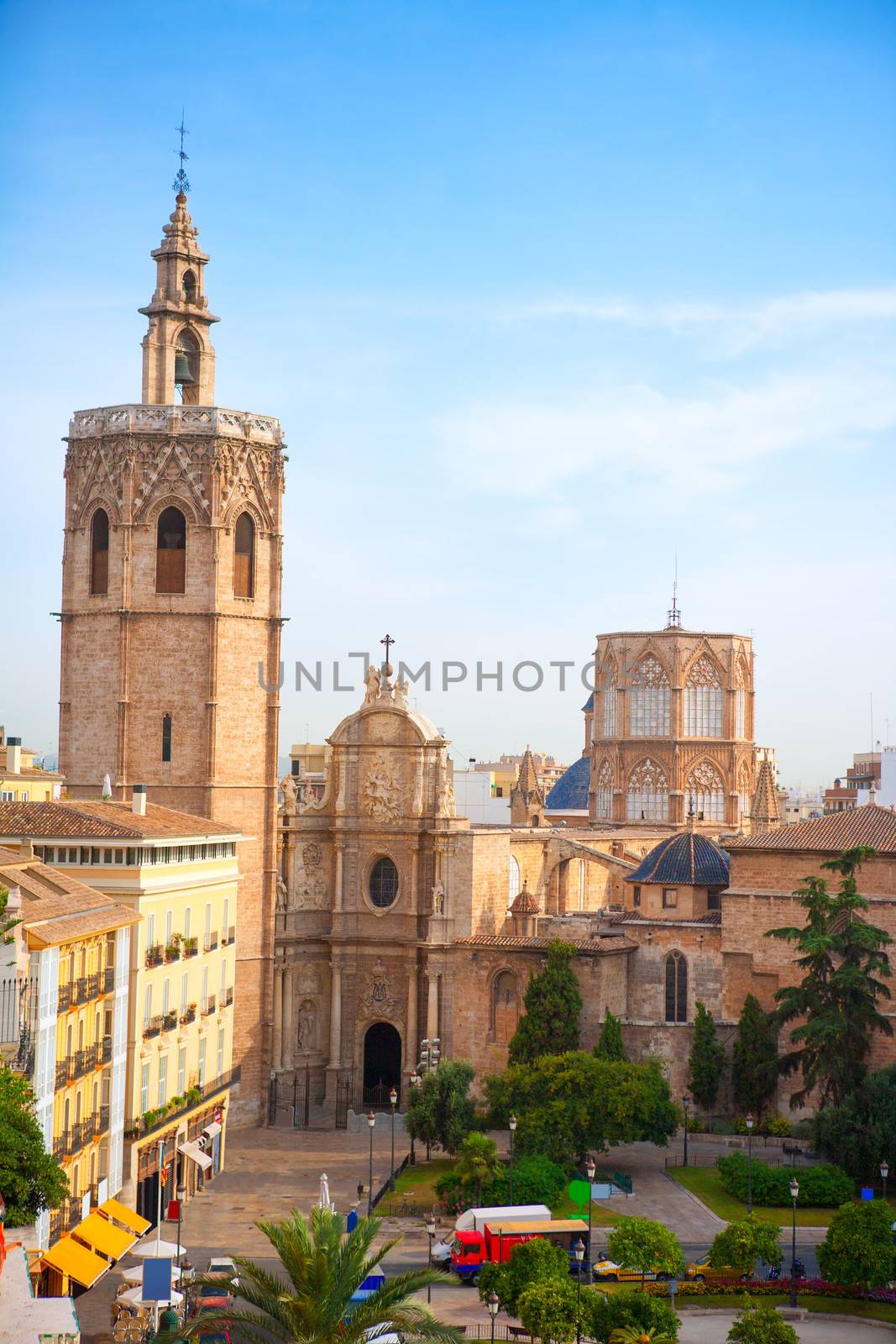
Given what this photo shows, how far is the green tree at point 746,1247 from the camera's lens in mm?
41281

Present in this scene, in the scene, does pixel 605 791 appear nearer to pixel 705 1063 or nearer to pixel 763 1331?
pixel 705 1063

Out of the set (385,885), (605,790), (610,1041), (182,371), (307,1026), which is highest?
(182,371)

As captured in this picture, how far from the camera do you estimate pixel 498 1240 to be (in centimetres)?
4391

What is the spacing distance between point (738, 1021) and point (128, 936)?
24766 mm

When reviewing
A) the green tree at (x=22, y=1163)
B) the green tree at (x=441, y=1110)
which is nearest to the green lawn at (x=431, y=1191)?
the green tree at (x=441, y=1110)

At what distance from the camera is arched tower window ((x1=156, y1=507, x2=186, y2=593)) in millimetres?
61812

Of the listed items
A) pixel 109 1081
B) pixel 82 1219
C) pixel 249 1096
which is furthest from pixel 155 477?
pixel 82 1219

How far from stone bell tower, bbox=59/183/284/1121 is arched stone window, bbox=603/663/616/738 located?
35.1 metres

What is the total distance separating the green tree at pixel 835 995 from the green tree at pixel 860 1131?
0.74m

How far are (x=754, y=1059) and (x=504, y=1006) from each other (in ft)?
28.0

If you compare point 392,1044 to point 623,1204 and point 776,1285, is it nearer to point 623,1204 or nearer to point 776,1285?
point 623,1204

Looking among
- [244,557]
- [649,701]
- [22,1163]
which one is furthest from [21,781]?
[649,701]

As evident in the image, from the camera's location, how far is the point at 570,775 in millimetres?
119438

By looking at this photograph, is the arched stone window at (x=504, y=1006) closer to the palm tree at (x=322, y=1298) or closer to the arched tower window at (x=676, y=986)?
the arched tower window at (x=676, y=986)
